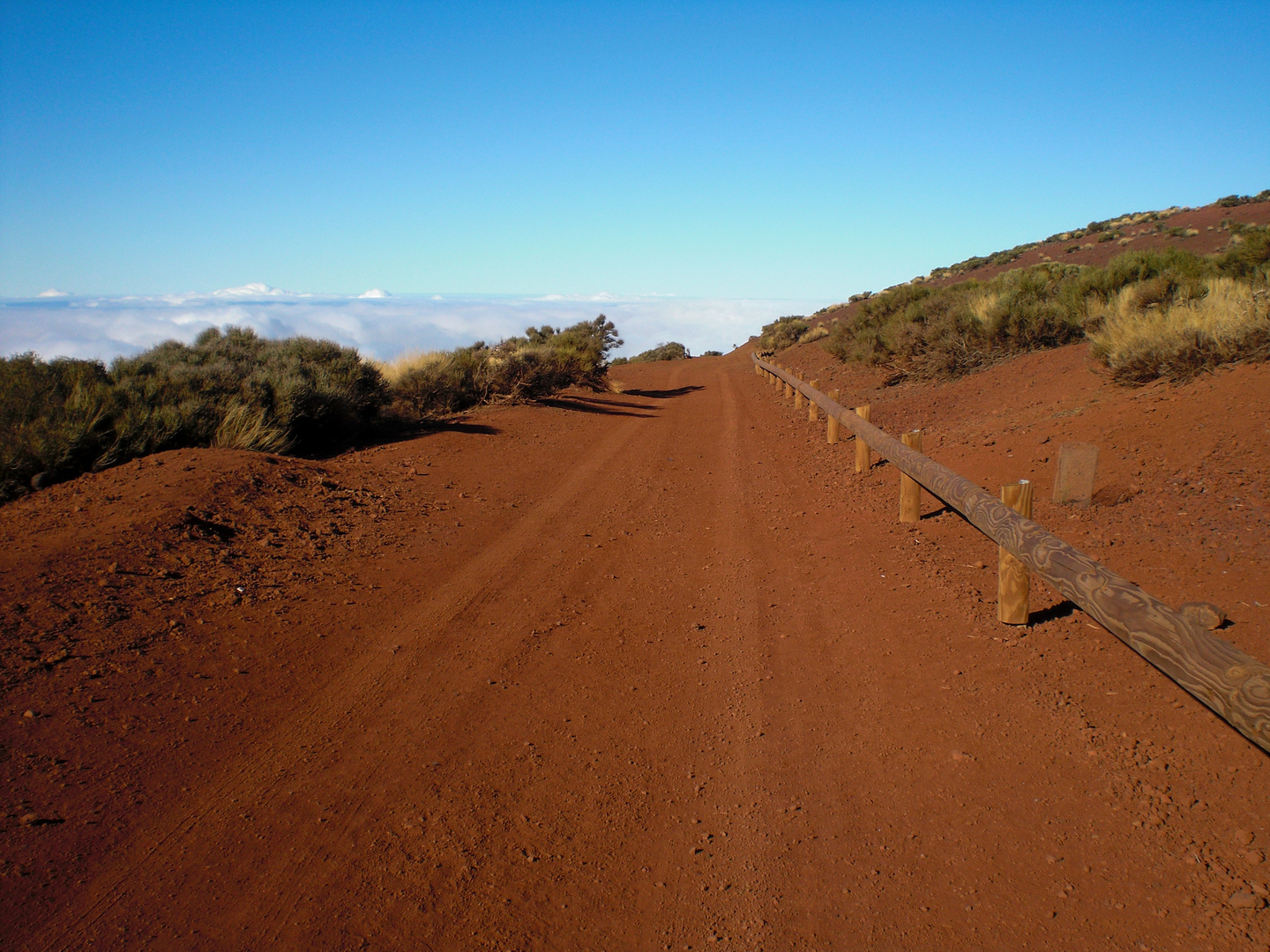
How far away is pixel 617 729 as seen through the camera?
13.7 ft

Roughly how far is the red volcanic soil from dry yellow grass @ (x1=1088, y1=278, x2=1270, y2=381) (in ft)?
3.88

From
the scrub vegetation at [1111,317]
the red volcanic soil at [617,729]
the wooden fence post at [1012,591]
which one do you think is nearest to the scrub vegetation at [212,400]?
the red volcanic soil at [617,729]

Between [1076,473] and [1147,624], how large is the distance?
3893mm

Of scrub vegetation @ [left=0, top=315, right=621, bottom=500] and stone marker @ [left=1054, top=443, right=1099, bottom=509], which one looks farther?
scrub vegetation @ [left=0, top=315, right=621, bottom=500]

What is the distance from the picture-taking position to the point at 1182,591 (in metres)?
5.14

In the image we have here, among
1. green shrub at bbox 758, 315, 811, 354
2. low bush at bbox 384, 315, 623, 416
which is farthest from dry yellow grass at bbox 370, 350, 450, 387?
green shrub at bbox 758, 315, 811, 354

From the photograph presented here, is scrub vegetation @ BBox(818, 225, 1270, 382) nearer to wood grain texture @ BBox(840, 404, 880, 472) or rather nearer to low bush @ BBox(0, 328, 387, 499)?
wood grain texture @ BBox(840, 404, 880, 472)

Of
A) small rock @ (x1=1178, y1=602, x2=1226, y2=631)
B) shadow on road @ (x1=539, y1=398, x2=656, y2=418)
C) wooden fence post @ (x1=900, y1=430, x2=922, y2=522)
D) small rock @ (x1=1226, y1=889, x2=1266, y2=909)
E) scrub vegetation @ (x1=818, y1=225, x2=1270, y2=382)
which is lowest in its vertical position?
small rock @ (x1=1226, y1=889, x2=1266, y2=909)

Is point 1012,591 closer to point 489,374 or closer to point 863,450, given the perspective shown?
point 863,450

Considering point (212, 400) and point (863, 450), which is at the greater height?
point (212, 400)

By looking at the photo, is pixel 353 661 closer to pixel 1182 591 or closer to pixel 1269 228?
pixel 1182 591

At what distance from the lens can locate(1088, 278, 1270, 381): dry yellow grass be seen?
8922 mm

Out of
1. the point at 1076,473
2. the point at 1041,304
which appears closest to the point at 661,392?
the point at 1041,304

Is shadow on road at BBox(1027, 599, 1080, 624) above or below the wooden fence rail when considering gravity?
below
